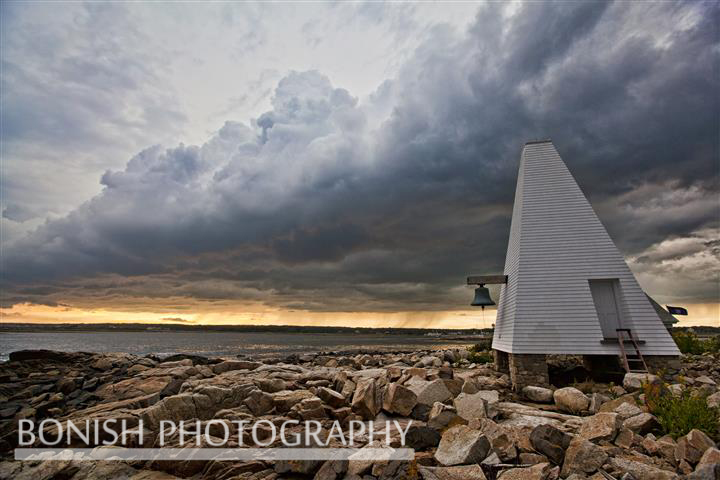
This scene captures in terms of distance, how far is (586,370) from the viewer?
15547 millimetres

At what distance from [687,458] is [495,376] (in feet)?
26.4

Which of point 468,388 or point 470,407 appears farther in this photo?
point 468,388

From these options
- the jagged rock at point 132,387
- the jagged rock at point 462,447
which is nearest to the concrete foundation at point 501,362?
the jagged rock at point 462,447

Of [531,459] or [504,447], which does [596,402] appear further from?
[504,447]

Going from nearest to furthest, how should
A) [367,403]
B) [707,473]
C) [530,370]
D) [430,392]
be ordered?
[707,473] → [367,403] → [430,392] → [530,370]

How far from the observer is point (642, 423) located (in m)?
7.46

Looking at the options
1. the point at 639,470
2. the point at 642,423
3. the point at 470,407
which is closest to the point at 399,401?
the point at 470,407

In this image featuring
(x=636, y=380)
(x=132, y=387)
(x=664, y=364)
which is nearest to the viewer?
(x=636, y=380)

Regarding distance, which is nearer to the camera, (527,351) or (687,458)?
(687,458)

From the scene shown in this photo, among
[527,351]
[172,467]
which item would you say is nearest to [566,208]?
[527,351]

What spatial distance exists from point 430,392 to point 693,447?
4934 millimetres

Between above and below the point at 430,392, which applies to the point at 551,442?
below

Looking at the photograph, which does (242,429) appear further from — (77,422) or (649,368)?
(649,368)

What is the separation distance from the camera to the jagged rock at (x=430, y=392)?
9298mm
